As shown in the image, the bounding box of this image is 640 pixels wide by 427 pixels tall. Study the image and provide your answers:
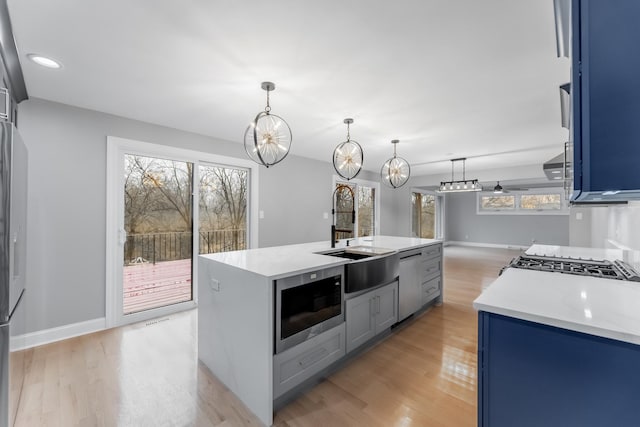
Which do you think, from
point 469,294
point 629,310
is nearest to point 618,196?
point 629,310

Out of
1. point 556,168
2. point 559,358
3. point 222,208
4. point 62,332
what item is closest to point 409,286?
point 556,168

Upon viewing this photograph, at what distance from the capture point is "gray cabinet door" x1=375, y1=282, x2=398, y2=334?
2.54m

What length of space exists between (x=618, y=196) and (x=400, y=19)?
4.49 ft

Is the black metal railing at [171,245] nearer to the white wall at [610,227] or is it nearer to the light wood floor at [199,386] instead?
the light wood floor at [199,386]

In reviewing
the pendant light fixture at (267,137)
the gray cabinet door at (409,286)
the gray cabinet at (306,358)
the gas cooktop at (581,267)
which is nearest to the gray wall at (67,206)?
the pendant light fixture at (267,137)

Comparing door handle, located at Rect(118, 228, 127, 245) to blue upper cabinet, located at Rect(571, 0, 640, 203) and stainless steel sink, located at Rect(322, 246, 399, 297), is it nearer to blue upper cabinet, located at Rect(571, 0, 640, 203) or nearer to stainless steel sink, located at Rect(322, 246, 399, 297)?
stainless steel sink, located at Rect(322, 246, 399, 297)

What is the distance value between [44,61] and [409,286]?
375 cm

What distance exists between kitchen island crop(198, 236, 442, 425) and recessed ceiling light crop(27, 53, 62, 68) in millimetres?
1810

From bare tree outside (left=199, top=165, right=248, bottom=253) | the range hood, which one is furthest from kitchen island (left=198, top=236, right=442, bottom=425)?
the range hood

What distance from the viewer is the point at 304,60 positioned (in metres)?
1.99

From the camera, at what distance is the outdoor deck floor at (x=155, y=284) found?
326 centimetres

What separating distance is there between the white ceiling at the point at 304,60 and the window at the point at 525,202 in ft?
23.2

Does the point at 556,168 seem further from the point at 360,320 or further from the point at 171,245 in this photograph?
the point at 171,245

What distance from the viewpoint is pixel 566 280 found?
4.96ft
